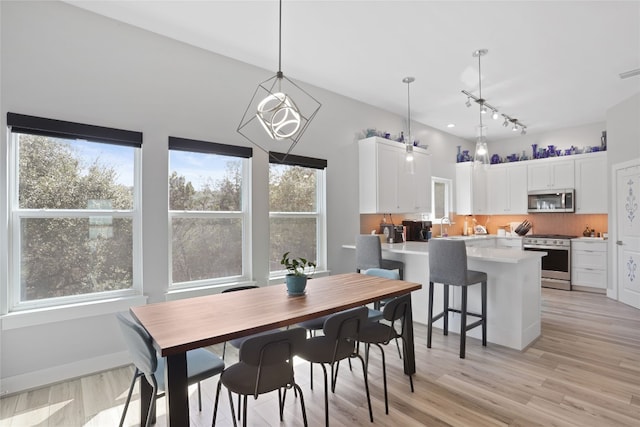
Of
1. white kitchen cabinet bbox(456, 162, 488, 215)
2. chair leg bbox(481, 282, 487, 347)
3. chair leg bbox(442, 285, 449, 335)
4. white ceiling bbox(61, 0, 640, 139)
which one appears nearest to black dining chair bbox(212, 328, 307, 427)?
chair leg bbox(442, 285, 449, 335)

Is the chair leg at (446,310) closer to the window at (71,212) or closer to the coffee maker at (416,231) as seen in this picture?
the coffee maker at (416,231)

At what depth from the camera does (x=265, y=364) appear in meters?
1.66

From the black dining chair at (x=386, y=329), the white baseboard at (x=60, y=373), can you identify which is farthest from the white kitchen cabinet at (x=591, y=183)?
the white baseboard at (x=60, y=373)

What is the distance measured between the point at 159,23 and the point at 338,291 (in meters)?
2.82

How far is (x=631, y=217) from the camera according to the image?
4793 mm

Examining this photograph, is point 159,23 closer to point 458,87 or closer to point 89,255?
point 89,255

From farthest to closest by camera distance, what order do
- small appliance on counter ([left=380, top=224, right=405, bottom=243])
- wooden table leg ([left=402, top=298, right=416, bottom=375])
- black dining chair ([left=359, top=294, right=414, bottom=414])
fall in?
small appliance on counter ([left=380, top=224, right=405, bottom=243])
wooden table leg ([left=402, top=298, right=416, bottom=375])
black dining chair ([left=359, top=294, right=414, bottom=414])

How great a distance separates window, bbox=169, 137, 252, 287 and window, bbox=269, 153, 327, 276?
A: 1.27 feet

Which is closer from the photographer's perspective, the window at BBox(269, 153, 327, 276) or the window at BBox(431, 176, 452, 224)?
the window at BBox(269, 153, 327, 276)

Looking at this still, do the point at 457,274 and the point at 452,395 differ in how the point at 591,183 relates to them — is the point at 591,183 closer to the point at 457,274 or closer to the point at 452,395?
the point at 457,274

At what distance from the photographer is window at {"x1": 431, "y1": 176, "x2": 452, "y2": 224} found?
21.6ft

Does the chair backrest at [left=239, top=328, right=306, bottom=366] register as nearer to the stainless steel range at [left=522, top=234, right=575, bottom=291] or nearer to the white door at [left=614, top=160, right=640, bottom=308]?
the white door at [left=614, top=160, right=640, bottom=308]

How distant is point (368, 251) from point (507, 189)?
447 centimetres

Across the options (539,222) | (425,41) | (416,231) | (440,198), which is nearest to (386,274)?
(425,41)
